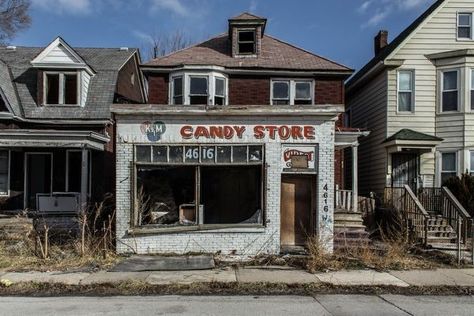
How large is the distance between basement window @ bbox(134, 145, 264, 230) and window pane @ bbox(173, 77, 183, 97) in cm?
571

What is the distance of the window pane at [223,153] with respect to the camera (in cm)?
1410

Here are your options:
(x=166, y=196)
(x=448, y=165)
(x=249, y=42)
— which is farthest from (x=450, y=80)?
(x=166, y=196)

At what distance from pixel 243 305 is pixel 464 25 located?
1714 cm

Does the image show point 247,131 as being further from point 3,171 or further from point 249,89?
point 3,171

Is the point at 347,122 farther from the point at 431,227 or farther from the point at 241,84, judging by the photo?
the point at 431,227

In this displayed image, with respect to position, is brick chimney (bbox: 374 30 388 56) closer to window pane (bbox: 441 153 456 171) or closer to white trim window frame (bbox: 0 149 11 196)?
window pane (bbox: 441 153 456 171)

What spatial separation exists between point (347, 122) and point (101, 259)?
17677mm

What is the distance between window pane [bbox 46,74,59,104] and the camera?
22.0 m

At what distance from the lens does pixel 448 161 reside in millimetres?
20266

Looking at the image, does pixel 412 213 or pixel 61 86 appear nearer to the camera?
pixel 412 213

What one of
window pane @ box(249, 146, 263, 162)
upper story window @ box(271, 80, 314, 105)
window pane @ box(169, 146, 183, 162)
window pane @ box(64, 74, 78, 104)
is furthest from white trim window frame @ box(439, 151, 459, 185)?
window pane @ box(64, 74, 78, 104)

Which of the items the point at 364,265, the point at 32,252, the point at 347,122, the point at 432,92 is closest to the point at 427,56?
the point at 432,92

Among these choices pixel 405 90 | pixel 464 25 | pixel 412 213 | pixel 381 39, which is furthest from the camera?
pixel 381 39

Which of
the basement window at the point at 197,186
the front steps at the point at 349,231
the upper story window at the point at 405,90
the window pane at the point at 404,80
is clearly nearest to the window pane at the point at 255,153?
the basement window at the point at 197,186
